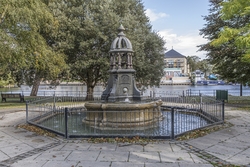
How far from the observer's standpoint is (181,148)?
18.0 feet

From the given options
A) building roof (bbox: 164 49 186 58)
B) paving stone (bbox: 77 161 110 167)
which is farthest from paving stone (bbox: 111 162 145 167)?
building roof (bbox: 164 49 186 58)

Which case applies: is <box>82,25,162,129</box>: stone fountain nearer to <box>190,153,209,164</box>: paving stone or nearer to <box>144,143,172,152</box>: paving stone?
<box>144,143,172,152</box>: paving stone

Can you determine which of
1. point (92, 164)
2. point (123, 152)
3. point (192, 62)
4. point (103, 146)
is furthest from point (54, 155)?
point (192, 62)

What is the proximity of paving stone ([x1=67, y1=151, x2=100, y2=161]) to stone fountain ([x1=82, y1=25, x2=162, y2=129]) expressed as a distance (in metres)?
2.06

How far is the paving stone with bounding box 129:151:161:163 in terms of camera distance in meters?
4.64

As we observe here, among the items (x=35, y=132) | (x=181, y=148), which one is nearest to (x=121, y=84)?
(x=35, y=132)

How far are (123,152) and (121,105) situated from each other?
293 centimetres

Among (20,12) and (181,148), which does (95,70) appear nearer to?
(20,12)

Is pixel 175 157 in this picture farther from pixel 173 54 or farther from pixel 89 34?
pixel 173 54

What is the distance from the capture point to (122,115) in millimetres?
8227

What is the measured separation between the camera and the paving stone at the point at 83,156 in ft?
15.6

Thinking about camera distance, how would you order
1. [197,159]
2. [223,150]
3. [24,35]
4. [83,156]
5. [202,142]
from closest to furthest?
[197,159], [83,156], [223,150], [202,142], [24,35]

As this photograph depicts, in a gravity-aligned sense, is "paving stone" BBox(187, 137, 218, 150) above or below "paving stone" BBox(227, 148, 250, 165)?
above

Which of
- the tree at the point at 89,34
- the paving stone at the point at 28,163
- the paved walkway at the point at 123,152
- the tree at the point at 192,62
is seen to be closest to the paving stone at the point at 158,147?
the paved walkway at the point at 123,152
